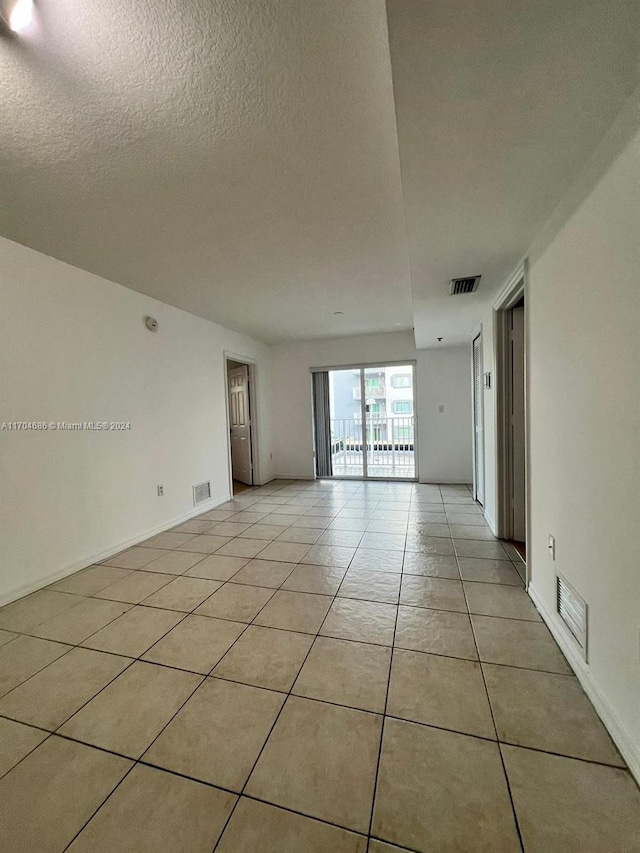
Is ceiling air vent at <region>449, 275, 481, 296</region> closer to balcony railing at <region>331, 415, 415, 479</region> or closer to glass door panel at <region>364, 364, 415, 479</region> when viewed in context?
glass door panel at <region>364, 364, 415, 479</region>

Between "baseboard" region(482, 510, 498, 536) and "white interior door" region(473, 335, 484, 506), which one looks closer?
"baseboard" region(482, 510, 498, 536)

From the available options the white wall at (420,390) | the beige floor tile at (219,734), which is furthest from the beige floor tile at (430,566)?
the white wall at (420,390)

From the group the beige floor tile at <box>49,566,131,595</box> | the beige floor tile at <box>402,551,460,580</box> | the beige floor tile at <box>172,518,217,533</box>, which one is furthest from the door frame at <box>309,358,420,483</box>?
the beige floor tile at <box>49,566,131,595</box>

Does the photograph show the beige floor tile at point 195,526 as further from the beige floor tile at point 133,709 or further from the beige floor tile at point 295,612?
the beige floor tile at point 133,709

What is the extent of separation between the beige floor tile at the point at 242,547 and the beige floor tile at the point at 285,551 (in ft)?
0.25

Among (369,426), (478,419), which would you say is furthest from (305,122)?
(369,426)

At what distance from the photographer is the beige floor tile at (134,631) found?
5.88 feet

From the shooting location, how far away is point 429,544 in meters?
3.04

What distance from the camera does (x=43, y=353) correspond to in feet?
8.29

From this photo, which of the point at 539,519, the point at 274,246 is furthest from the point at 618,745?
the point at 274,246

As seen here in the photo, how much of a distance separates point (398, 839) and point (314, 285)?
3.54 m

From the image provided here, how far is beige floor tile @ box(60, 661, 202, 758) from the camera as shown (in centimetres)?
129

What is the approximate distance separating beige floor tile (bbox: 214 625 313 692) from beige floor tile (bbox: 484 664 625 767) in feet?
Answer: 2.86

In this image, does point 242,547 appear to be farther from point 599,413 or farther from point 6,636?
point 599,413
